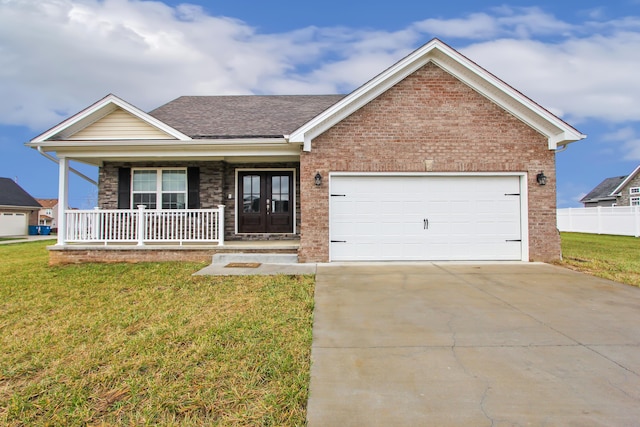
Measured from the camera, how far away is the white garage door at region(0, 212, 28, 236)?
3023 centimetres

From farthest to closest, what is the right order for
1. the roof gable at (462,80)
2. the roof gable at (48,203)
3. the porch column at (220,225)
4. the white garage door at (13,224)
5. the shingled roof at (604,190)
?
the roof gable at (48,203) < the shingled roof at (604,190) < the white garage door at (13,224) < the porch column at (220,225) < the roof gable at (462,80)

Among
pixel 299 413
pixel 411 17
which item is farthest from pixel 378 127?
pixel 299 413

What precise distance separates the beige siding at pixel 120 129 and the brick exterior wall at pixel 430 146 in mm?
4556

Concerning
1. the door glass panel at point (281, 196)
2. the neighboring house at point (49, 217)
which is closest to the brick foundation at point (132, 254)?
the door glass panel at point (281, 196)

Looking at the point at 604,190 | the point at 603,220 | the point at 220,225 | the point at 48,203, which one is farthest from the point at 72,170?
the point at 48,203

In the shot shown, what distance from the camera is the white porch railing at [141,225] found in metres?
9.74

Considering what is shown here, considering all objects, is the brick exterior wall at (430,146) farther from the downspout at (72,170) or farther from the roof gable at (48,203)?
the roof gable at (48,203)

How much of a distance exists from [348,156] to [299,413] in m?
7.15

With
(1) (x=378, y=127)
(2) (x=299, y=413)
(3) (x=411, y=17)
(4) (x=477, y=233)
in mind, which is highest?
(3) (x=411, y=17)

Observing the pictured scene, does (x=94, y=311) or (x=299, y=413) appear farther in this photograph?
(x=94, y=311)

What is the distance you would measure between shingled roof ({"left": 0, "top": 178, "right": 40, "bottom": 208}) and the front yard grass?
107 feet

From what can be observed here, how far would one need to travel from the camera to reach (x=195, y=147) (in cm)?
959

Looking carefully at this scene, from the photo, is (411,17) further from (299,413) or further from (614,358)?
(299,413)

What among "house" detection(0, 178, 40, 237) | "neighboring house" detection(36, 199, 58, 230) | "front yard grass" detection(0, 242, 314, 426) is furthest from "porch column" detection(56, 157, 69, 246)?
"neighboring house" detection(36, 199, 58, 230)
